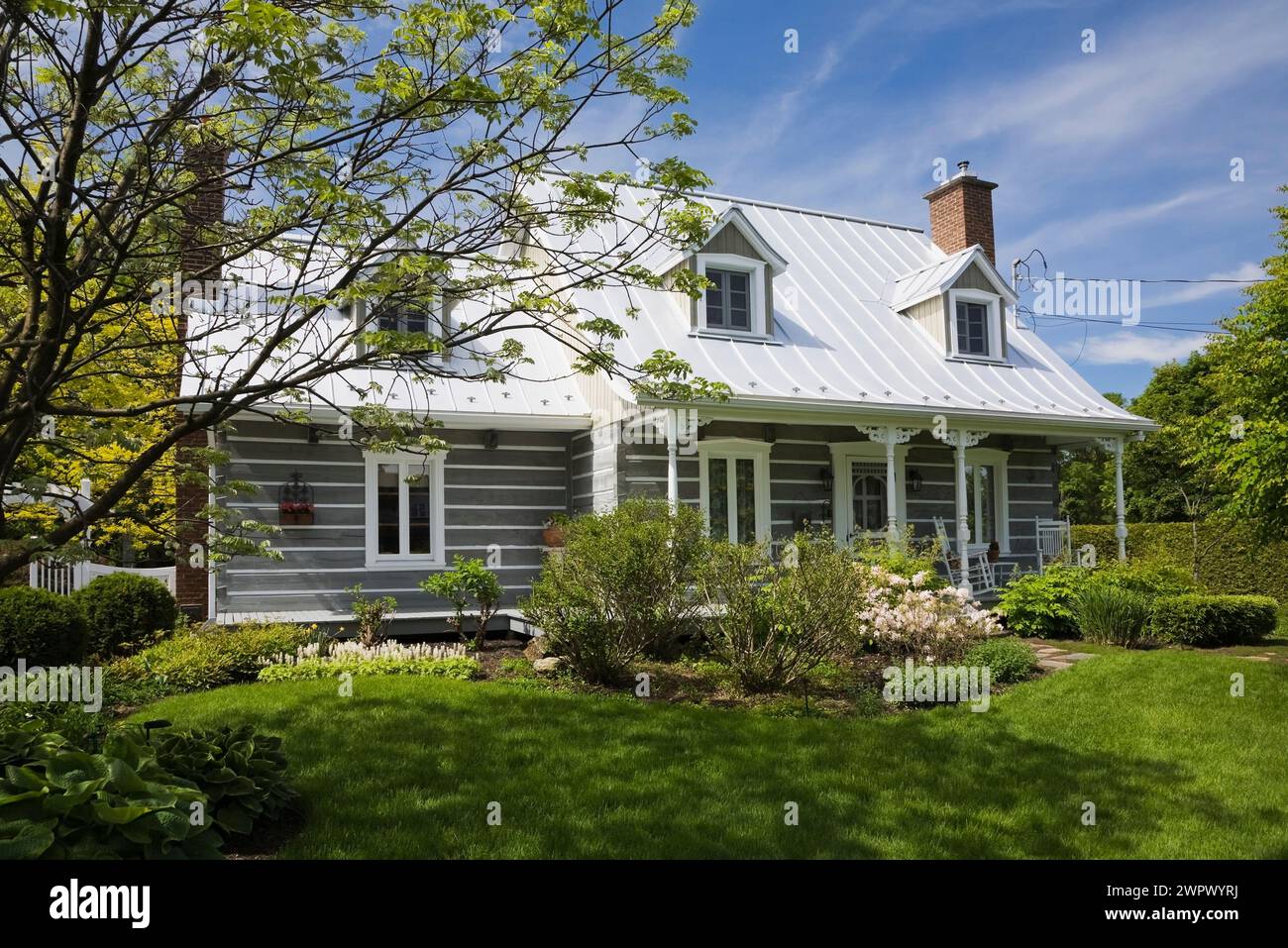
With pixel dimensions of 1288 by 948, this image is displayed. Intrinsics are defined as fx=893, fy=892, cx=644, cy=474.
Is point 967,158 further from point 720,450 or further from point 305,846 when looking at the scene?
point 305,846

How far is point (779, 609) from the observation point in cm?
874

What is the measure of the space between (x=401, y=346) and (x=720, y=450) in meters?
10.2

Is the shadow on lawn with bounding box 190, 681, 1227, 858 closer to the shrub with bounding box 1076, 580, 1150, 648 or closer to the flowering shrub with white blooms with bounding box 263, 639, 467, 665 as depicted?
the flowering shrub with white blooms with bounding box 263, 639, 467, 665

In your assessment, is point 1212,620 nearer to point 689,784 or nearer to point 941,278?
point 941,278

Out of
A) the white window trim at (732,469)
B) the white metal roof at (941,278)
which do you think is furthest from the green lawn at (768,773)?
the white metal roof at (941,278)

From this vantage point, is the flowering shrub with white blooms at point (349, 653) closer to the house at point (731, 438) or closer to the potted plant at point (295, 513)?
the house at point (731, 438)

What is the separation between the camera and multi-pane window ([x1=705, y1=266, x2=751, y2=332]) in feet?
49.6

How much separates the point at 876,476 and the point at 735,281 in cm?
446

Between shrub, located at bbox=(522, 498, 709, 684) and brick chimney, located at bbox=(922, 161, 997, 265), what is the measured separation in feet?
42.7

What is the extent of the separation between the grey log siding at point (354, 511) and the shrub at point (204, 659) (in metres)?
1.79

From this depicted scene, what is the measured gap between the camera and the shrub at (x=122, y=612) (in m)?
10.3

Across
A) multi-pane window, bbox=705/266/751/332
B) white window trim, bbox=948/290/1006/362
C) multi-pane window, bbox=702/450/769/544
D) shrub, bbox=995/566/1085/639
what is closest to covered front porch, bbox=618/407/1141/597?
multi-pane window, bbox=702/450/769/544

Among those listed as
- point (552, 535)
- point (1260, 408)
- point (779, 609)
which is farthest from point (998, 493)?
point (779, 609)

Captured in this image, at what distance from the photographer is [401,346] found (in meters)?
4.98
